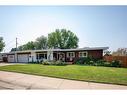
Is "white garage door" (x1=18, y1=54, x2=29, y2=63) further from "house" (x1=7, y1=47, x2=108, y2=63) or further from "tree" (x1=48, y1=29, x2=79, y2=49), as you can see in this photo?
"tree" (x1=48, y1=29, x2=79, y2=49)

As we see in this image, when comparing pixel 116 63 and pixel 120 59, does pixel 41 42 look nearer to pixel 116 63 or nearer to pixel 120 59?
pixel 120 59

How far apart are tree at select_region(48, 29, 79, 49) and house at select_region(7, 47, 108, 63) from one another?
7.88 metres

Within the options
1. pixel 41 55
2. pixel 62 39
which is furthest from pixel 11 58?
pixel 62 39

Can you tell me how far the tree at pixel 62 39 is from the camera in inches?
1476

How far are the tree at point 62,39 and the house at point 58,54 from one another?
25.9ft

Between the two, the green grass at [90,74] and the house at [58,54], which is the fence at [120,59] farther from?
the green grass at [90,74]

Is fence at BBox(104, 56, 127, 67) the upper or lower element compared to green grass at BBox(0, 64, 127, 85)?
upper

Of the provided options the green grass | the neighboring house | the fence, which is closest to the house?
the neighboring house

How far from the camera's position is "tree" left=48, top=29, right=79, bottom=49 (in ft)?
123

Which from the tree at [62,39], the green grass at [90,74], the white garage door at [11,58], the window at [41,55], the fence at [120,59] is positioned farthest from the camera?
the tree at [62,39]

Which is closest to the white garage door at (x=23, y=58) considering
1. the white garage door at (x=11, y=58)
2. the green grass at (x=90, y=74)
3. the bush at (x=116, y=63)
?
the white garage door at (x=11, y=58)

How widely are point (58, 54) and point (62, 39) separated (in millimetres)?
11793

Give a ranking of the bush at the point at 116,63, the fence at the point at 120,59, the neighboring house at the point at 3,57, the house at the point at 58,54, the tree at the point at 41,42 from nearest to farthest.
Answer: the bush at the point at 116,63 < the fence at the point at 120,59 < the house at the point at 58,54 < the neighboring house at the point at 3,57 < the tree at the point at 41,42
